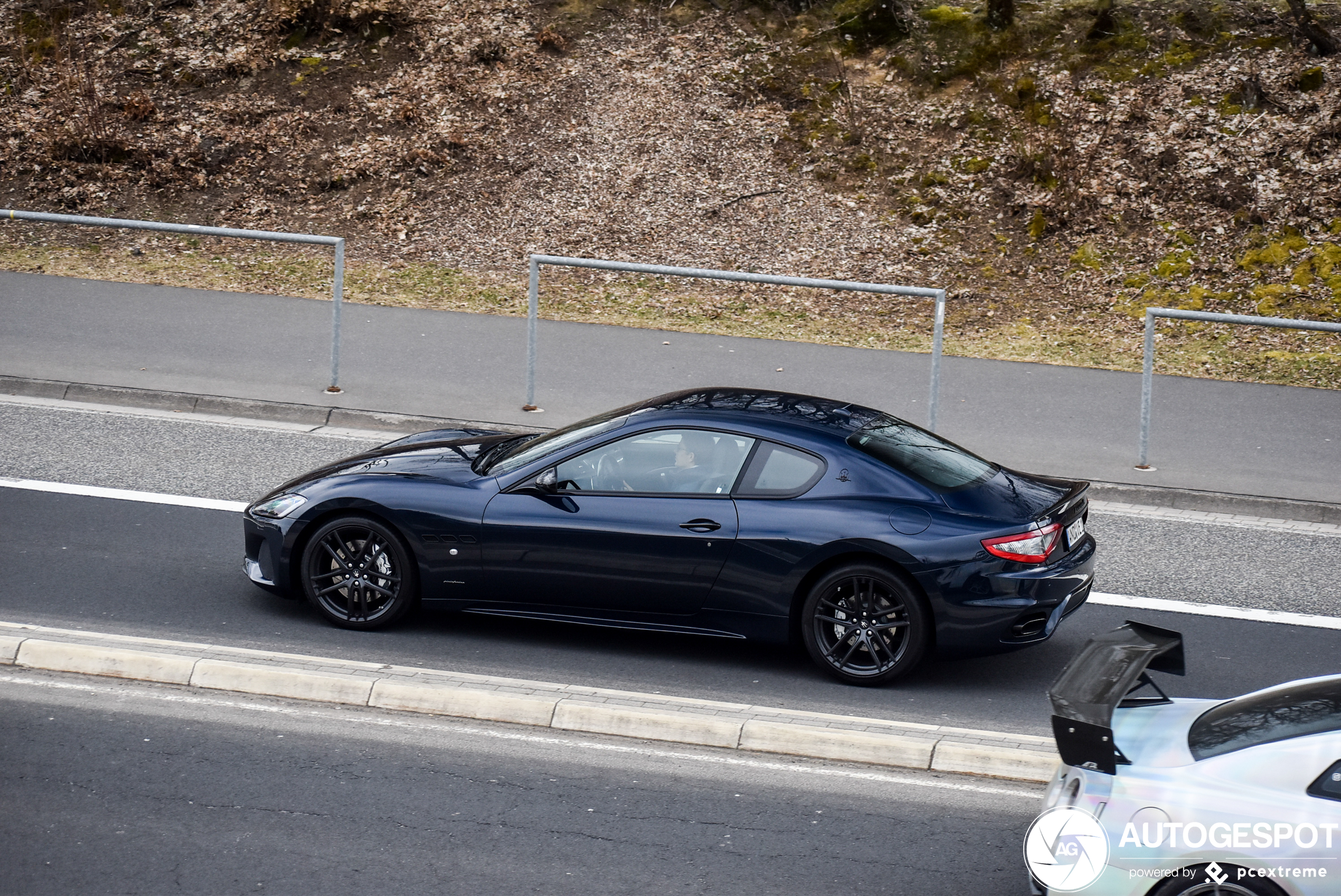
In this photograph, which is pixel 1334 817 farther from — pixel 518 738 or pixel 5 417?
pixel 5 417

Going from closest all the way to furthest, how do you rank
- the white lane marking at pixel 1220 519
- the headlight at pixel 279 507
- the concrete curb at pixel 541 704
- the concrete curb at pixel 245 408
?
the concrete curb at pixel 541 704
the headlight at pixel 279 507
the white lane marking at pixel 1220 519
the concrete curb at pixel 245 408

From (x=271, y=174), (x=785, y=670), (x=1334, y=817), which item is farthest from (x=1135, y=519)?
(x=271, y=174)

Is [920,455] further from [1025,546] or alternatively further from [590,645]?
[590,645]

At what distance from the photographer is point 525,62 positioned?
22688 millimetres

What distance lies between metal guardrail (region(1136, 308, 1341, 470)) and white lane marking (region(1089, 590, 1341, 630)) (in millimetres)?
3457

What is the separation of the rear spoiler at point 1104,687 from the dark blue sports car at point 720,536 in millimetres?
1574

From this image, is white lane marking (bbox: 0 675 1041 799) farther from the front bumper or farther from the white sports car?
the white sports car

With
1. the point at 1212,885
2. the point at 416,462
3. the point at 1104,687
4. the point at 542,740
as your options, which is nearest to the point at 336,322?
the point at 416,462

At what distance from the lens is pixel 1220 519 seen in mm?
10727

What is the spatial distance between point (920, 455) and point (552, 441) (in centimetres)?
201

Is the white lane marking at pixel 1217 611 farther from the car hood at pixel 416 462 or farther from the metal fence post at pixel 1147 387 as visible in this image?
the car hood at pixel 416 462

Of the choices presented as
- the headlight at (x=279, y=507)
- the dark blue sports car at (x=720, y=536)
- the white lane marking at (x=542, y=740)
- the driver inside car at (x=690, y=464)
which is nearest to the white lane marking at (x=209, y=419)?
the headlight at (x=279, y=507)

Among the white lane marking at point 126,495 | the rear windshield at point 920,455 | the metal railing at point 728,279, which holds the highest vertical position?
the metal railing at point 728,279

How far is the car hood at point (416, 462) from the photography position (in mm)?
7582
